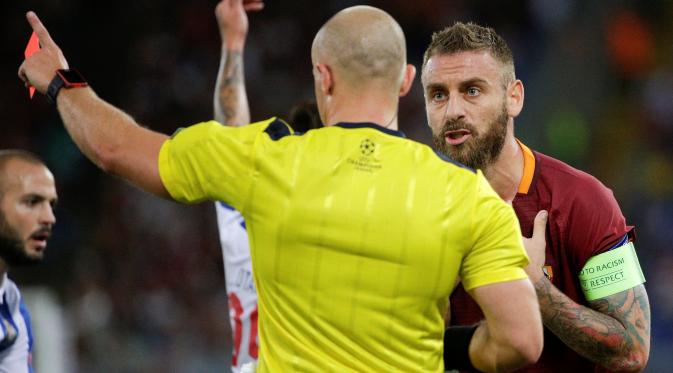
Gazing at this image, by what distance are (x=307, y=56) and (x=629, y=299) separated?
959cm

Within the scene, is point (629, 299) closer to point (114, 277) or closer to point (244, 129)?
point (244, 129)

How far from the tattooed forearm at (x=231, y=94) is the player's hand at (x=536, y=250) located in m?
2.53

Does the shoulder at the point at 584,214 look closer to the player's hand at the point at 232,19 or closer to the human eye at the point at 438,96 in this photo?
the human eye at the point at 438,96

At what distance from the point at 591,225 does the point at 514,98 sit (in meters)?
0.63

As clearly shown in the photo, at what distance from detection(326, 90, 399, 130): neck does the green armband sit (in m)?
1.04

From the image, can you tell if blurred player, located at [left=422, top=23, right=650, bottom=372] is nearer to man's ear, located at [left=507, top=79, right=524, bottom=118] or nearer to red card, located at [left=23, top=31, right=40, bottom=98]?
man's ear, located at [left=507, top=79, right=524, bottom=118]

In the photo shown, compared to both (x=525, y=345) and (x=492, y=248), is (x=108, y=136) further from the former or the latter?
(x=525, y=345)

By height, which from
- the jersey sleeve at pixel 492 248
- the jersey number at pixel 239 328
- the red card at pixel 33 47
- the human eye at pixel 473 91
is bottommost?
the jersey number at pixel 239 328

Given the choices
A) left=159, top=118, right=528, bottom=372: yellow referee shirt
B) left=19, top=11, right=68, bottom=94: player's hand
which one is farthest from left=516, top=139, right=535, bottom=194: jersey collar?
left=19, top=11, right=68, bottom=94: player's hand

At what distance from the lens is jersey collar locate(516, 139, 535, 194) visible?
3492 mm

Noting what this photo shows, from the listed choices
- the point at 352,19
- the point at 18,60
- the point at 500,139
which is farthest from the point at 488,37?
the point at 18,60

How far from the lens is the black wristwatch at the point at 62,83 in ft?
8.90

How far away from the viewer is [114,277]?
10.9 metres

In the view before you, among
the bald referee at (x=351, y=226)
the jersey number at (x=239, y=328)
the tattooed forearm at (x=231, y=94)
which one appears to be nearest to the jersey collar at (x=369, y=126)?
the bald referee at (x=351, y=226)
